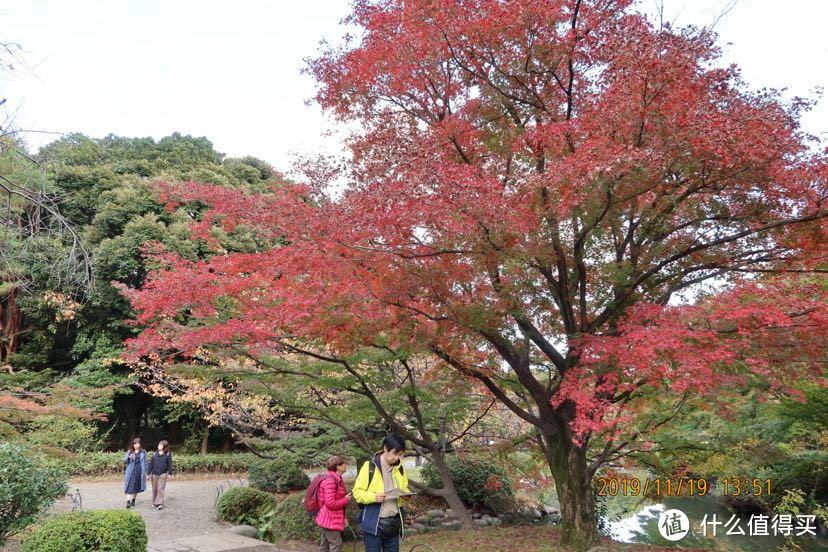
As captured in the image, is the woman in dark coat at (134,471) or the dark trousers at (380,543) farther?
the woman in dark coat at (134,471)

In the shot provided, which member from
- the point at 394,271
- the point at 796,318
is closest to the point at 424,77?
the point at 394,271

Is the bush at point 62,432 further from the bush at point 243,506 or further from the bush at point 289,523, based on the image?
the bush at point 289,523

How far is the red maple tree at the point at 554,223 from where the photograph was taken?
188 inches

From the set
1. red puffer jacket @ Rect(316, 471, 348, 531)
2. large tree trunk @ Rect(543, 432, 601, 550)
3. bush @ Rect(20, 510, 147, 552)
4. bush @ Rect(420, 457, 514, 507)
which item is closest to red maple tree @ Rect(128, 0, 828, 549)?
large tree trunk @ Rect(543, 432, 601, 550)

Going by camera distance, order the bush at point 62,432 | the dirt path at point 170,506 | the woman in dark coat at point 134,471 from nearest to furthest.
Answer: the dirt path at point 170,506
the woman in dark coat at point 134,471
the bush at point 62,432

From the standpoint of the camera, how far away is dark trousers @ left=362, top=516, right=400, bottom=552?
3918mm

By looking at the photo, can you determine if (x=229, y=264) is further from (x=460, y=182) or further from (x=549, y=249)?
(x=549, y=249)

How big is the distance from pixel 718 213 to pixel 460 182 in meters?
2.93

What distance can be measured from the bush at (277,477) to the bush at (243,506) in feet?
10.9

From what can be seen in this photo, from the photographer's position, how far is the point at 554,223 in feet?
18.5

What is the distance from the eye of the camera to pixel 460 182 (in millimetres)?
4848

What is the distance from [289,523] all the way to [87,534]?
400 centimetres

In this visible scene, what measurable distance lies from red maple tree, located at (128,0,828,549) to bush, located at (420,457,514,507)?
462cm

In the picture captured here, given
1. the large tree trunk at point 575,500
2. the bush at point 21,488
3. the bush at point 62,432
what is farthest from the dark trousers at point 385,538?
the bush at point 62,432
